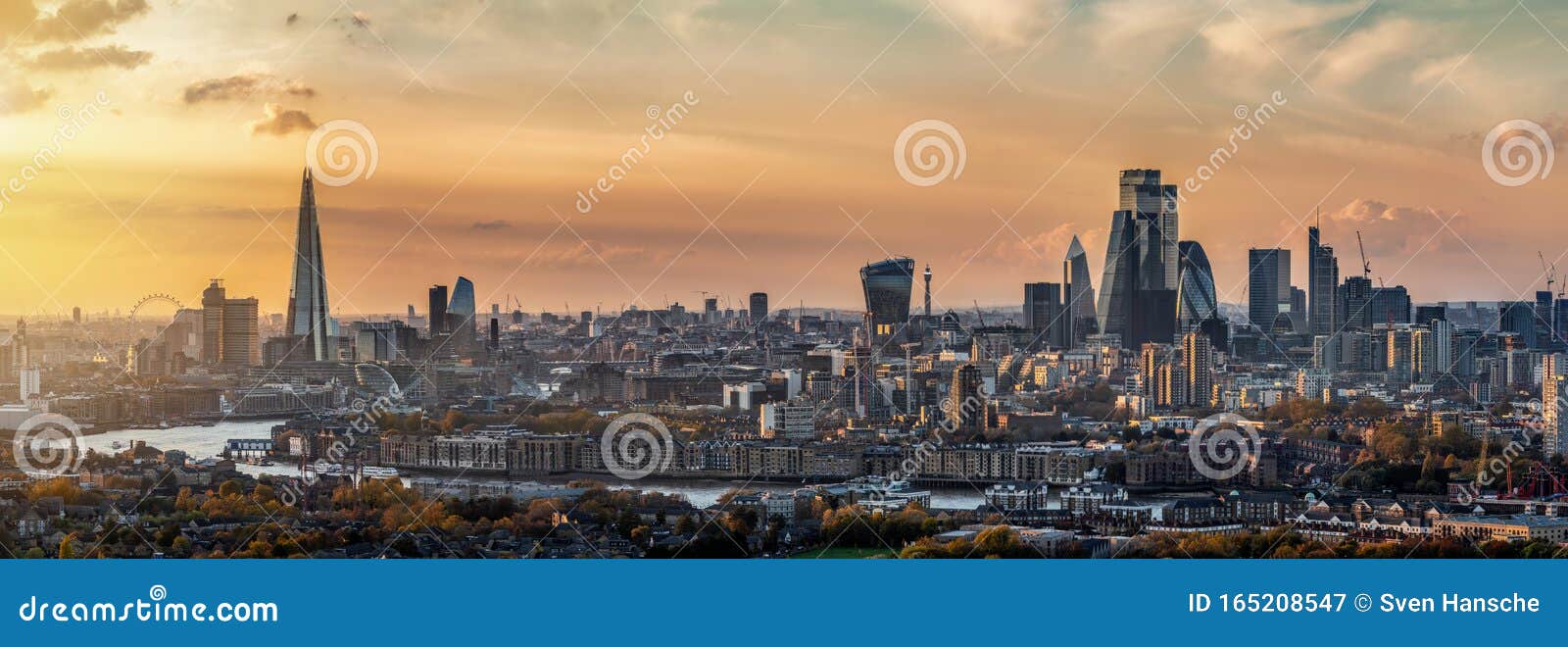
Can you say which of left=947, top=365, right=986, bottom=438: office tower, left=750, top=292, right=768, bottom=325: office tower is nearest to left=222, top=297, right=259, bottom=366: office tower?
left=750, top=292, right=768, bottom=325: office tower

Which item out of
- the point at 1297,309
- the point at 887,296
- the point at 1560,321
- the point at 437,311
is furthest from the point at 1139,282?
the point at 437,311

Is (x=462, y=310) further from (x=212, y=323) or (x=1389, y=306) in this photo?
(x=1389, y=306)

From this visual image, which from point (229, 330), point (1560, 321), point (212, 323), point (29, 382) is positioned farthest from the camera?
point (1560, 321)

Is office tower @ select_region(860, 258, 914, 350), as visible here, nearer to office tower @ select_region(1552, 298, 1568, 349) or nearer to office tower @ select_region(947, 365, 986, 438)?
office tower @ select_region(947, 365, 986, 438)

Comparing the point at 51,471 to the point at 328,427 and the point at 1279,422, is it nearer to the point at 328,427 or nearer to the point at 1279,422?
the point at 328,427

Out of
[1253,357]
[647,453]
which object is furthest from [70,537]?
[1253,357]

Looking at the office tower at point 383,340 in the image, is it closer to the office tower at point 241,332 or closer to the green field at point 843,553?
the office tower at point 241,332
